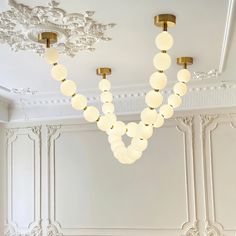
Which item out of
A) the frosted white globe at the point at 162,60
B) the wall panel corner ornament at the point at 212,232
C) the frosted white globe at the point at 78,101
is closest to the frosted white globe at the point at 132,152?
the frosted white globe at the point at 78,101

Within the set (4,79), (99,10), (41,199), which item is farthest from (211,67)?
(41,199)

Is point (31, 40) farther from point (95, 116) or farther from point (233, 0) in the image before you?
point (233, 0)

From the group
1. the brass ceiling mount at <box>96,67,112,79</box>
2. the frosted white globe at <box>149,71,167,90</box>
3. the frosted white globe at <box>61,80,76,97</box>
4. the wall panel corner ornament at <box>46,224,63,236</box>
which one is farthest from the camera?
the wall panel corner ornament at <box>46,224,63,236</box>

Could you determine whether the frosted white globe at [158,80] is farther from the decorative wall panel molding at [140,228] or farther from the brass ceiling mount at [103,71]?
the decorative wall panel molding at [140,228]

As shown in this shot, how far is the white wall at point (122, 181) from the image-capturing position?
153 inches

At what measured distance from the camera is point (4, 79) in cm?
345

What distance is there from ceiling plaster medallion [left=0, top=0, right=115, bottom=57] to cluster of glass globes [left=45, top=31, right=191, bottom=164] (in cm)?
15

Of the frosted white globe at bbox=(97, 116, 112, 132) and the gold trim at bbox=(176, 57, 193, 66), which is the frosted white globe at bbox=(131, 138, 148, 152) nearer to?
the frosted white globe at bbox=(97, 116, 112, 132)

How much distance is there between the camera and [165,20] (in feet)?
7.07

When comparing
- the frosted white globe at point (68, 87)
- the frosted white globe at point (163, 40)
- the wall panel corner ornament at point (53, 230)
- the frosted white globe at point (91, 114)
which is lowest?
the wall panel corner ornament at point (53, 230)

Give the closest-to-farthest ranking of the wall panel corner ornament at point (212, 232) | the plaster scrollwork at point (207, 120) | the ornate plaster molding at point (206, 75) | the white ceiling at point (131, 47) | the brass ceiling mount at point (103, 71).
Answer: the white ceiling at point (131, 47), the brass ceiling mount at point (103, 71), the ornate plaster molding at point (206, 75), the wall panel corner ornament at point (212, 232), the plaster scrollwork at point (207, 120)

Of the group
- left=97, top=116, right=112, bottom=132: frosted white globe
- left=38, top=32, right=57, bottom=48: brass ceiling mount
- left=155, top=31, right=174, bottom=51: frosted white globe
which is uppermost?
left=38, top=32, right=57, bottom=48: brass ceiling mount

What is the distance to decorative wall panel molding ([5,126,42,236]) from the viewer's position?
4324mm

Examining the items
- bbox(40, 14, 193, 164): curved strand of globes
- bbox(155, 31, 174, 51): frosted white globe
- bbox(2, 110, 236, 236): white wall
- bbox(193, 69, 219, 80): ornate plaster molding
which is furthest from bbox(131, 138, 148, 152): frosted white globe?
bbox(2, 110, 236, 236): white wall
